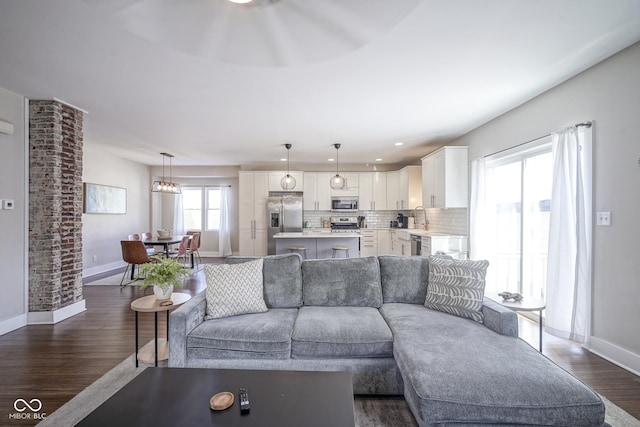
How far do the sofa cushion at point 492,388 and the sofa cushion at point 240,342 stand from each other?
Result: 0.86 m

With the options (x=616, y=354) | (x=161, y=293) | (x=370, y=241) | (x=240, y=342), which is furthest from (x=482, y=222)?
(x=161, y=293)

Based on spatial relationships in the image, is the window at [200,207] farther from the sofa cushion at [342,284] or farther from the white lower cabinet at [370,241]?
the sofa cushion at [342,284]

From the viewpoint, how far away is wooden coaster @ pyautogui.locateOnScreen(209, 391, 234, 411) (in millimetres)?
1300

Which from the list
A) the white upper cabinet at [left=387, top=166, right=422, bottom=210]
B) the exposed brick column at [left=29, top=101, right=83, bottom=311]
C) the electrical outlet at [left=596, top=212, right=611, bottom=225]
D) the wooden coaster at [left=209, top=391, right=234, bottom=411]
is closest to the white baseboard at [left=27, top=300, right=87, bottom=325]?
the exposed brick column at [left=29, top=101, right=83, bottom=311]

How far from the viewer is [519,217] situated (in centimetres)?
391

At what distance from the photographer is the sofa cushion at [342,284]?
2699 mm

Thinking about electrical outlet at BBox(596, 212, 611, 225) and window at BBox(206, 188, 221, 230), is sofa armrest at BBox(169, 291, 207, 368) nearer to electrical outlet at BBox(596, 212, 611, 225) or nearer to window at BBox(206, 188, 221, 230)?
electrical outlet at BBox(596, 212, 611, 225)

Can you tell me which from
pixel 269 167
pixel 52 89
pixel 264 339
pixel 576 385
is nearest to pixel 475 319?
pixel 576 385

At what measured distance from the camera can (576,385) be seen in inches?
56.3

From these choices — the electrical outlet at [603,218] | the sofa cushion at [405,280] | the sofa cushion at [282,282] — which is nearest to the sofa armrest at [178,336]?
the sofa cushion at [282,282]

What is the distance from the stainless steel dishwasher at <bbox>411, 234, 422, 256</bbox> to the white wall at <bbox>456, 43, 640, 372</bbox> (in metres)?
3.01

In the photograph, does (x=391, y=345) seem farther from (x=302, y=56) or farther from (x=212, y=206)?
(x=212, y=206)

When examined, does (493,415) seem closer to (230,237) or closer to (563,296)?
(563,296)

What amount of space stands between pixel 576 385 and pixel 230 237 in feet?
26.8
